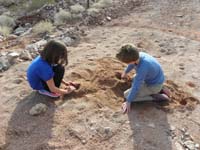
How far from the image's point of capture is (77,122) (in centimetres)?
435

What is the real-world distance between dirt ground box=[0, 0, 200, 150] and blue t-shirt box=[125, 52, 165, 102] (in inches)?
11.0

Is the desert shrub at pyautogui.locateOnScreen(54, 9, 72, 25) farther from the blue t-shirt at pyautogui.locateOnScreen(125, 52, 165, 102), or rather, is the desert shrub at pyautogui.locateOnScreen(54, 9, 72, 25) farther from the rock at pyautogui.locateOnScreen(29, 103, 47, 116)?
the blue t-shirt at pyautogui.locateOnScreen(125, 52, 165, 102)

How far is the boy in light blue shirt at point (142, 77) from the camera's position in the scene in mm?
4227

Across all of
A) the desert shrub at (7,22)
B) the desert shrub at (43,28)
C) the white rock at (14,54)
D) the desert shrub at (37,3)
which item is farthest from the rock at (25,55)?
the desert shrub at (37,3)

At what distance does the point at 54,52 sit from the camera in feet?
14.1

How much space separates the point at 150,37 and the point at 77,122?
111 inches

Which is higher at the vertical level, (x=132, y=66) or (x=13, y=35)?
(x=132, y=66)

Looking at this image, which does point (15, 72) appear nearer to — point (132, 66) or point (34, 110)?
point (34, 110)

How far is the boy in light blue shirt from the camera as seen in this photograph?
4.23 metres

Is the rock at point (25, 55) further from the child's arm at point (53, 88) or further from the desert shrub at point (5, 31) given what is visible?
the desert shrub at point (5, 31)

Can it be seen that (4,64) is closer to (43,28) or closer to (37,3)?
(43,28)

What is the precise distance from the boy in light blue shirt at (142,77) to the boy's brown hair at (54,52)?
1.98 feet

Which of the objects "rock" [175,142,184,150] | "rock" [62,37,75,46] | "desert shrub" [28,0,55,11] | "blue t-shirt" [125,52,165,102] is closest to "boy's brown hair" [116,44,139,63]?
"blue t-shirt" [125,52,165,102]

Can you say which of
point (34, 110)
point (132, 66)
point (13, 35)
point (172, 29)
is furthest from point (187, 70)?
point (13, 35)
